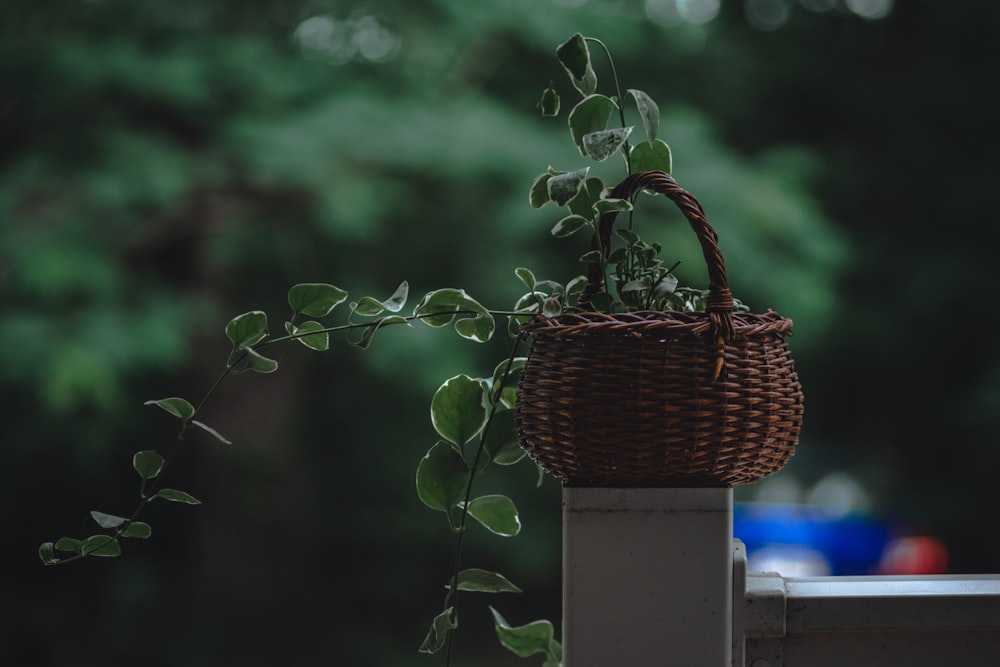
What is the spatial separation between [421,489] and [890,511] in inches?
166

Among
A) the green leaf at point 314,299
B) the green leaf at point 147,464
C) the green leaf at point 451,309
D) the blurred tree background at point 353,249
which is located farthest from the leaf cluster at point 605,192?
the blurred tree background at point 353,249

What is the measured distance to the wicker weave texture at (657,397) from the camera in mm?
789

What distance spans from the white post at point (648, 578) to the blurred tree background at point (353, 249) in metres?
1.99

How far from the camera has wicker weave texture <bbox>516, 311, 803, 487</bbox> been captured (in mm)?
789

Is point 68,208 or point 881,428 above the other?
point 68,208

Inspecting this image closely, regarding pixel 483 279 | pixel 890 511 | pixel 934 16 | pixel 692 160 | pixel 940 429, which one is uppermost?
pixel 934 16

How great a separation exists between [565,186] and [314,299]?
261mm

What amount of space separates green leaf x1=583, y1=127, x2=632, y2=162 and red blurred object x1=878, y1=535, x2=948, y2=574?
12.0 ft

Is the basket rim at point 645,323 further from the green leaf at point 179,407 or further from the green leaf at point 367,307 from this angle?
the green leaf at point 179,407

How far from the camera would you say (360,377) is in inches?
213

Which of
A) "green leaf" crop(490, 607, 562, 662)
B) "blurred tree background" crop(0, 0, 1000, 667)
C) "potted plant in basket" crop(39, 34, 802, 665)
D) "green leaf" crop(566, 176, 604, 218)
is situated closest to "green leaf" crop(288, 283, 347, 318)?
"potted plant in basket" crop(39, 34, 802, 665)

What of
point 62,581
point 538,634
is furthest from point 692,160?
point 62,581

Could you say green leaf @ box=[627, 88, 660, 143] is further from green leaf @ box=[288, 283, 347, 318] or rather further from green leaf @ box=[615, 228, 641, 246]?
green leaf @ box=[288, 283, 347, 318]

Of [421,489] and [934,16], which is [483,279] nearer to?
[421,489]
